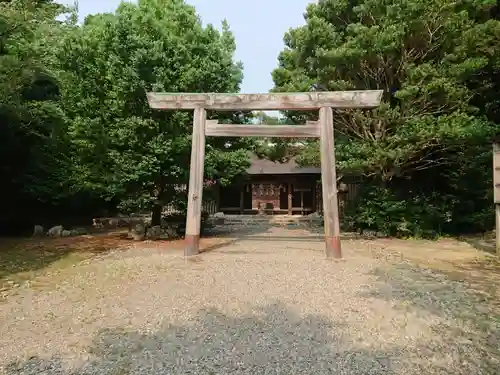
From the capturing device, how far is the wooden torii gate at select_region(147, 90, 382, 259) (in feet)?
27.3

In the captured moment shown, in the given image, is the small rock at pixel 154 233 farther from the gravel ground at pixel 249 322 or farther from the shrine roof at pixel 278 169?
the shrine roof at pixel 278 169

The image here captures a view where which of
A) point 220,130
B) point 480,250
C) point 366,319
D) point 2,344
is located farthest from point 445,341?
point 480,250

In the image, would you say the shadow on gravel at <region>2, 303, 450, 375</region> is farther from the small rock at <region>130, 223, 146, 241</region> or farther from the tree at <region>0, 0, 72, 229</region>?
the small rock at <region>130, 223, 146, 241</region>

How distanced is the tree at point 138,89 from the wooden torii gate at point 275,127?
206 cm

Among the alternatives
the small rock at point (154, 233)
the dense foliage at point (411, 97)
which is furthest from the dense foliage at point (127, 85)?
the dense foliage at point (411, 97)

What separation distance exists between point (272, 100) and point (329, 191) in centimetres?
231

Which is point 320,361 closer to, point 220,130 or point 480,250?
point 220,130

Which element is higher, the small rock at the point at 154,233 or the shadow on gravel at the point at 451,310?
the small rock at the point at 154,233

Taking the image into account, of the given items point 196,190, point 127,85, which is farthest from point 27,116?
point 196,190

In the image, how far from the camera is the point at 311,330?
4.51 meters

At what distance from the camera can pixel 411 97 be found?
1107 cm

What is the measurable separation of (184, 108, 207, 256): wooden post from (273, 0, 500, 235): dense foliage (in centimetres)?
452

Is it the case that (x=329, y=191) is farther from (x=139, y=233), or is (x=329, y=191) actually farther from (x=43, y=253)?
(x=43, y=253)

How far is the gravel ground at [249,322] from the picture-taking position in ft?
12.3
